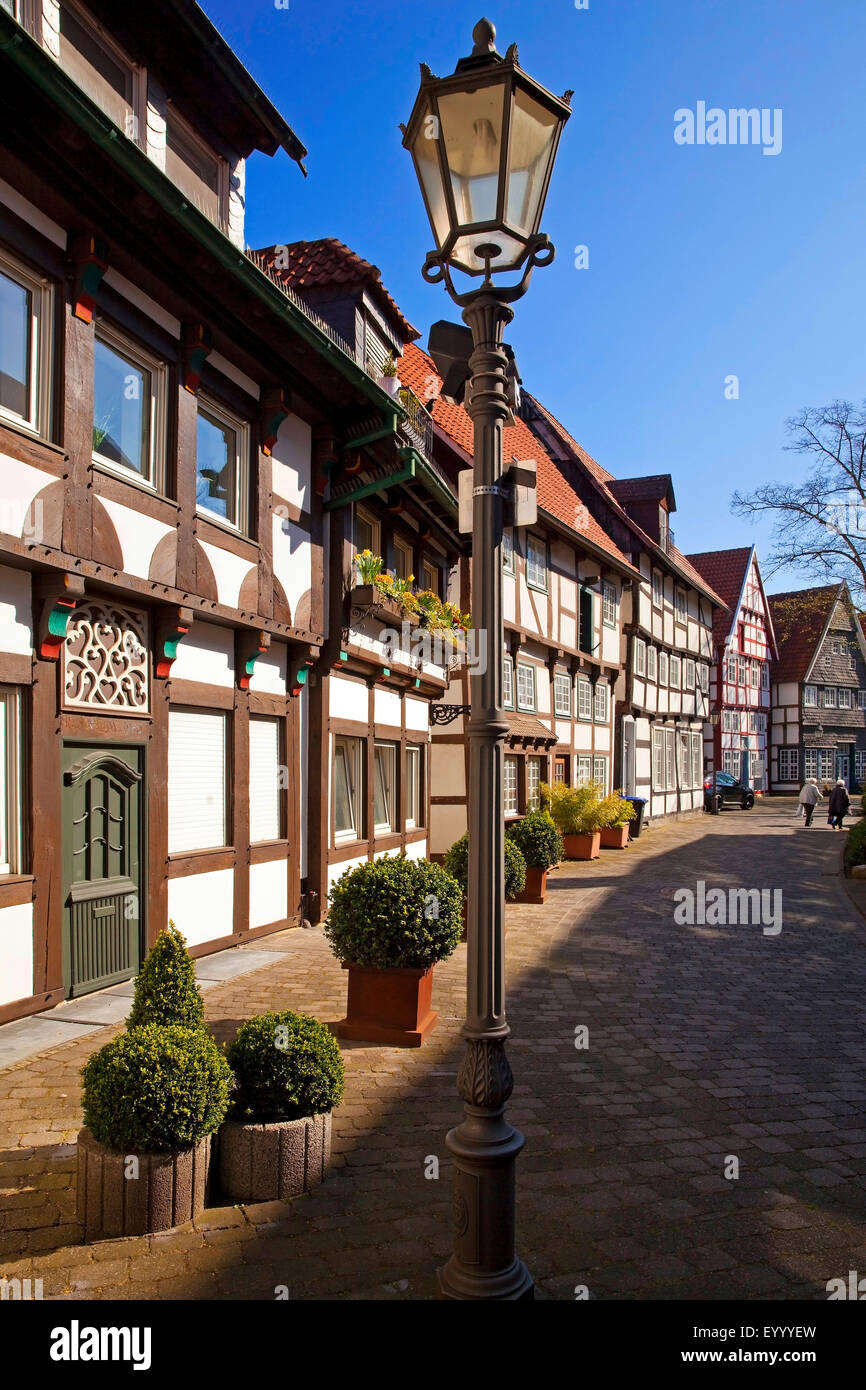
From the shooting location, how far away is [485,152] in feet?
10.8

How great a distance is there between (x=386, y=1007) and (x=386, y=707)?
297 inches

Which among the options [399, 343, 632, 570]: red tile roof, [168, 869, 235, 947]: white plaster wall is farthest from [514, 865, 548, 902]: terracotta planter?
[399, 343, 632, 570]: red tile roof

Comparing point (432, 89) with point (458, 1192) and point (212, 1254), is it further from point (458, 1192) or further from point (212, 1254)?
point (212, 1254)

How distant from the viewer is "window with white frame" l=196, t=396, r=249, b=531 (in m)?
9.26

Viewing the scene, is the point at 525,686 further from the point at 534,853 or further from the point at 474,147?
the point at 474,147

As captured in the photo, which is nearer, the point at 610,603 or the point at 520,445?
the point at 520,445

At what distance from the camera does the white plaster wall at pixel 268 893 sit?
397 inches

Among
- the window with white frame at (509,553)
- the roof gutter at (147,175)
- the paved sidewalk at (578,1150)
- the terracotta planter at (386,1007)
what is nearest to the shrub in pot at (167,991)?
the paved sidewalk at (578,1150)

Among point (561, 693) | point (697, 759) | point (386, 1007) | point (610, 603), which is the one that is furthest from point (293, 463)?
point (697, 759)

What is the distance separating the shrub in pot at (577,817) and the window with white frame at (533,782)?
0.74 ft

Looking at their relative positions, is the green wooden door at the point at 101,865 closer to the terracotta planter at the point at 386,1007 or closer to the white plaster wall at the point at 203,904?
the white plaster wall at the point at 203,904

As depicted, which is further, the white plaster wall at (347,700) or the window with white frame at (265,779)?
the white plaster wall at (347,700)

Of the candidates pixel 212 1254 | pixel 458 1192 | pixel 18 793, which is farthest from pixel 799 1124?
pixel 18 793
